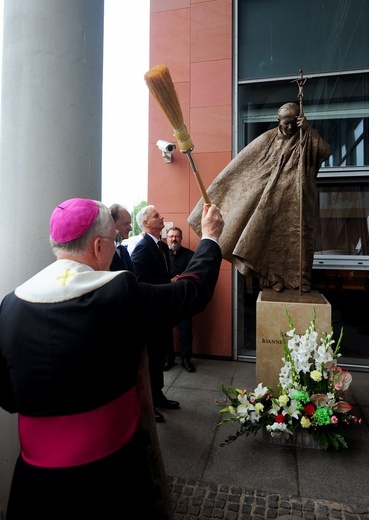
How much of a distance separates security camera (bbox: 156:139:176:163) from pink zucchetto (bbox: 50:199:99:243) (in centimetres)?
387

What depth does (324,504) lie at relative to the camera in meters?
2.06

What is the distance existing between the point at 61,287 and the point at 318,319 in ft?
7.69

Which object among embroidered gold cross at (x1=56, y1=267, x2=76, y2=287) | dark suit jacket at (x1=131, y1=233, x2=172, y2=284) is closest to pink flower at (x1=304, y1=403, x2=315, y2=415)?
dark suit jacket at (x1=131, y1=233, x2=172, y2=284)

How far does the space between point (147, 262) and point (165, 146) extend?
2.10m

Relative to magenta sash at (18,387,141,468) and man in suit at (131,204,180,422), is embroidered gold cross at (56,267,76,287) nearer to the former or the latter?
magenta sash at (18,387,141,468)

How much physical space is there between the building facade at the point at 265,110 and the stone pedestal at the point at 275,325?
1786mm

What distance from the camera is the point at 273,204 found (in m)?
3.36

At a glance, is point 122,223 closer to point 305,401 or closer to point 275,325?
point 275,325

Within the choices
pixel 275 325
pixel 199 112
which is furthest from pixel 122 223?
pixel 199 112

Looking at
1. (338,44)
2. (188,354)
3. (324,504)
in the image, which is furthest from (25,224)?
(338,44)

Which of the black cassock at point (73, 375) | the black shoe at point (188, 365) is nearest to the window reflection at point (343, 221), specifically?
the black shoe at point (188, 365)

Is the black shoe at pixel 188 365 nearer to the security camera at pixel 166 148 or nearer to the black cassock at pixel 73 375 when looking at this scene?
the security camera at pixel 166 148

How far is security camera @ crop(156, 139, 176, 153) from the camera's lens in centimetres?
472

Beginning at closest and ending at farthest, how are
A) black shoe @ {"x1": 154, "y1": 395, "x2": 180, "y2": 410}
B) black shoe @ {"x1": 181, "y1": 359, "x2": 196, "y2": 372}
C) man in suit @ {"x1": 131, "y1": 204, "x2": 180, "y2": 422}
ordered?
man in suit @ {"x1": 131, "y1": 204, "x2": 180, "y2": 422} < black shoe @ {"x1": 154, "y1": 395, "x2": 180, "y2": 410} < black shoe @ {"x1": 181, "y1": 359, "x2": 196, "y2": 372}
